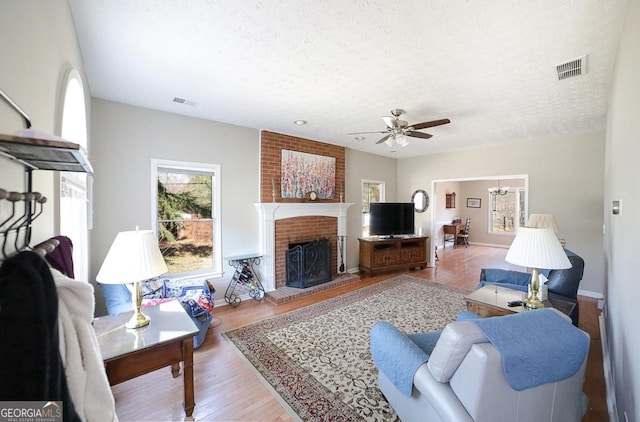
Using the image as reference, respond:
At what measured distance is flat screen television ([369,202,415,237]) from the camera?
5.73 metres

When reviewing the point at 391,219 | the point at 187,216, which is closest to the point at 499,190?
the point at 391,219

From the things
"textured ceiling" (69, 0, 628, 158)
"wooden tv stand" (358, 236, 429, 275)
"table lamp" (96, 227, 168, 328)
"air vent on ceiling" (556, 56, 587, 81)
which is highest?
"textured ceiling" (69, 0, 628, 158)

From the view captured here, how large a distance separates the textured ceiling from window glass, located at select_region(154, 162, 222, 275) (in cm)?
81

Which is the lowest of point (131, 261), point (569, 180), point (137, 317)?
point (137, 317)

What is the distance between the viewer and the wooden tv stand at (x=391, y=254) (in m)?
5.43

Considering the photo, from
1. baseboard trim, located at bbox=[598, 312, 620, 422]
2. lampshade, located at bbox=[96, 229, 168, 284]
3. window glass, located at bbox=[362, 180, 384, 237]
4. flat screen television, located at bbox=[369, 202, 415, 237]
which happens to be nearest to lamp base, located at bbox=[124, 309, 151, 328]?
lampshade, located at bbox=[96, 229, 168, 284]

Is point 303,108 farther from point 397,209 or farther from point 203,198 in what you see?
point 397,209

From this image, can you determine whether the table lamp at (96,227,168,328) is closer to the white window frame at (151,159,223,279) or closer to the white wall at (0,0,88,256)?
the white wall at (0,0,88,256)

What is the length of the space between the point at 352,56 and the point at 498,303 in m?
2.41

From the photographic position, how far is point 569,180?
438 centimetres

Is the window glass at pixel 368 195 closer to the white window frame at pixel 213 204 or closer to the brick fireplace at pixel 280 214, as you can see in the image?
the brick fireplace at pixel 280 214

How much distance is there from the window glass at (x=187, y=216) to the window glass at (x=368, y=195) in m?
3.26

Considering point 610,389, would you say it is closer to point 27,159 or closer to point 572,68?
point 572,68

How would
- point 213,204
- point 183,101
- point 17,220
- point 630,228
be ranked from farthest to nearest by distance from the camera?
point 213,204, point 183,101, point 630,228, point 17,220
